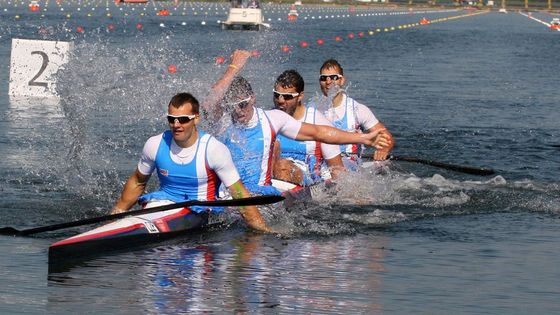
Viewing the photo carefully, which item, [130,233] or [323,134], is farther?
[323,134]

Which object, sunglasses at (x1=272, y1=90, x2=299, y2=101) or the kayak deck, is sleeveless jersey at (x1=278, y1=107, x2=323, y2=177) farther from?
the kayak deck

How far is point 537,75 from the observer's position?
37531mm

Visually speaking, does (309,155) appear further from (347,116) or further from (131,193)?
(131,193)

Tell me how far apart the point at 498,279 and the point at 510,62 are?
3233 centimetres

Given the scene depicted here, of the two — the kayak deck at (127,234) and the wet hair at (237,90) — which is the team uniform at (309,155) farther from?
the kayak deck at (127,234)

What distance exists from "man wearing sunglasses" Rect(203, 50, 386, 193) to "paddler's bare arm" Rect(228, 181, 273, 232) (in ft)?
1.46

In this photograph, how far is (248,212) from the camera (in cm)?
1262

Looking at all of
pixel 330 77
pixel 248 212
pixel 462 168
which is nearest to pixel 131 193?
pixel 248 212

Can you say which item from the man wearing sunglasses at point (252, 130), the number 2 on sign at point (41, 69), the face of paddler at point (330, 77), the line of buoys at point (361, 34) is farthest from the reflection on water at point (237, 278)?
the line of buoys at point (361, 34)

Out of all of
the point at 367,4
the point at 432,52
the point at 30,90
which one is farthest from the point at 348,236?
the point at 367,4

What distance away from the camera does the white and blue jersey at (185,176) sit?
39.0ft

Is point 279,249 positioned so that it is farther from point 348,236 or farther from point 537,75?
point 537,75

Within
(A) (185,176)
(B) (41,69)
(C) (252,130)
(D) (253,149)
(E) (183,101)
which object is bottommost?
(B) (41,69)

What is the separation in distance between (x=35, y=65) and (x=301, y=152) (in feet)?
35.0
